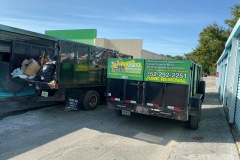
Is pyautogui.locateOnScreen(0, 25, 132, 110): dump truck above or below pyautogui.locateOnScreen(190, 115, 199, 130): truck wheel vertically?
above

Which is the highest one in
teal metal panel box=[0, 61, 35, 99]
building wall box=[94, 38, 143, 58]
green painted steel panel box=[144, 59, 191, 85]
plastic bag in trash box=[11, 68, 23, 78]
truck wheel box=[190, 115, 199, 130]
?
building wall box=[94, 38, 143, 58]

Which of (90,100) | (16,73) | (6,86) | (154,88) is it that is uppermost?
(16,73)

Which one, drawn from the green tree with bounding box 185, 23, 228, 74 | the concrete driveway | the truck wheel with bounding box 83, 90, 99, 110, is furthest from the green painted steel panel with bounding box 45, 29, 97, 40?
the concrete driveway

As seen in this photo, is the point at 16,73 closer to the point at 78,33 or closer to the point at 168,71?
the point at 168,71

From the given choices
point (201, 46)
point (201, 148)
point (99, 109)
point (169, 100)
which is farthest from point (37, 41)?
point (201, 46)

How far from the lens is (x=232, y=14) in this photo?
96.0ft

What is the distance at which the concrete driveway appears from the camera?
203 inches

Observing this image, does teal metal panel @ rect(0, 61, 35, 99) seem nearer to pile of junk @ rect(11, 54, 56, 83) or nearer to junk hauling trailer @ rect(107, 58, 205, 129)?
pile of junk @ rect(11, 54, 56, 83)

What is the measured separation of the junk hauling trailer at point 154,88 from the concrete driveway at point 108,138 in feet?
2.14

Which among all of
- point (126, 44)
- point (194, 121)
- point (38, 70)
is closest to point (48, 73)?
point (38, 70)

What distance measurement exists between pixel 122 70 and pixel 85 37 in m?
26.9

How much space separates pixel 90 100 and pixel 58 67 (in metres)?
2.30

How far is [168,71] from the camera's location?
6.48 m

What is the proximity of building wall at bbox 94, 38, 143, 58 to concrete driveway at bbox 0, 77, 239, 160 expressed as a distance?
19.7 metres
